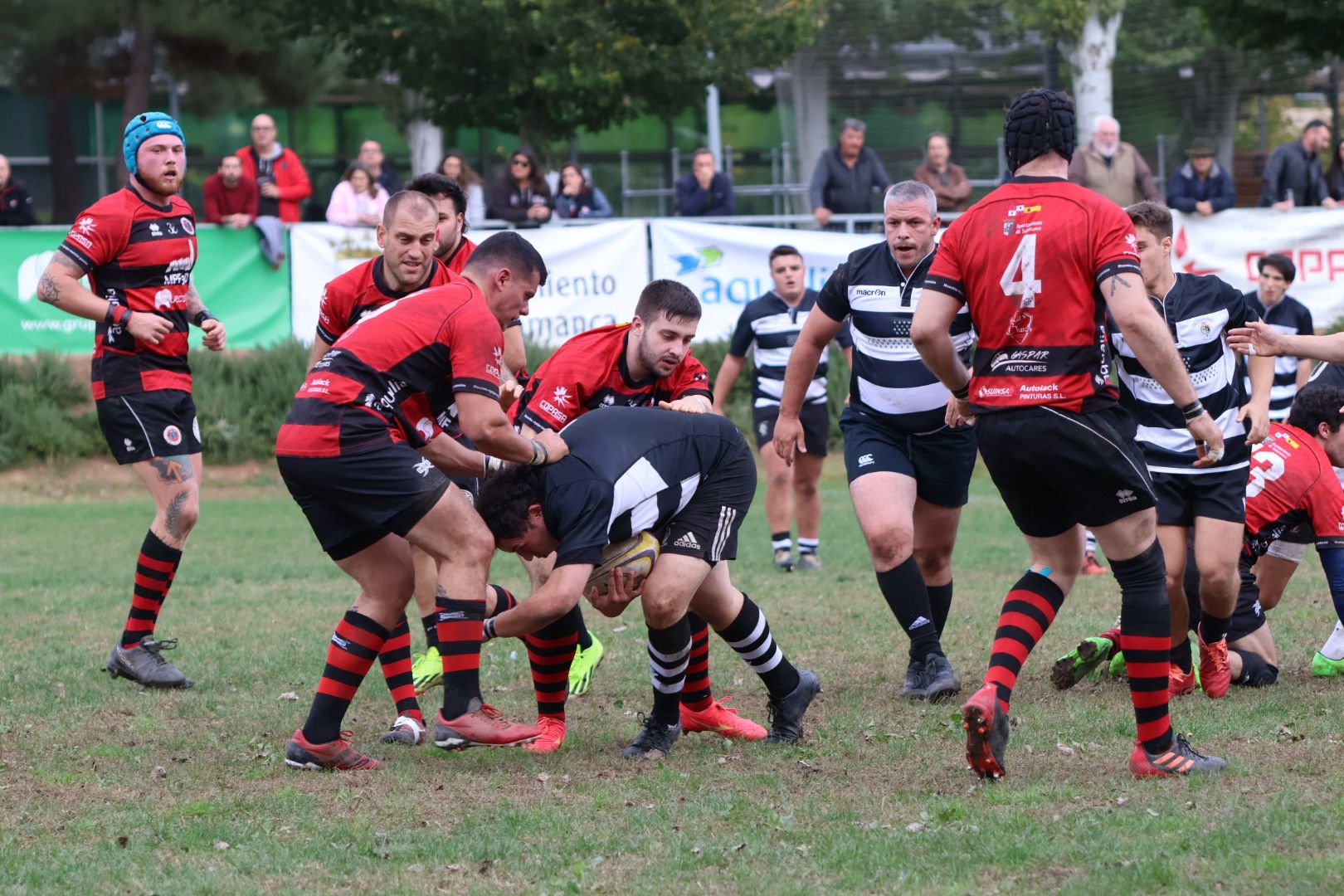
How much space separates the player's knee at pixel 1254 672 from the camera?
23.5 ft

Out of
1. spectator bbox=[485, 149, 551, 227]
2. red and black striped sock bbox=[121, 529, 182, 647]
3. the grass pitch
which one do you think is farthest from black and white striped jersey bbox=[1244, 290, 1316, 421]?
spectator bbox=[485, 149, 551, 227]

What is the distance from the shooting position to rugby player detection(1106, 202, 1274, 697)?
675 cm

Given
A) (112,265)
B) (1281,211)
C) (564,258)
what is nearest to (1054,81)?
(1281,211)

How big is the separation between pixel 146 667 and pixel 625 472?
3029 mm

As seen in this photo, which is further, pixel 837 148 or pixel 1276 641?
pixel 837 148

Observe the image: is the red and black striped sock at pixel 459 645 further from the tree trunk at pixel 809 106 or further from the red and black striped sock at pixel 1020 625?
the tree trunk at pixel 809 106

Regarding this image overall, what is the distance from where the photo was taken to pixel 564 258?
17078mm

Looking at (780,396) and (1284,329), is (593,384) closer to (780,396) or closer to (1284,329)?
(780,396)

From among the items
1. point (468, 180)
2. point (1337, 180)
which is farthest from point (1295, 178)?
point (468, 180)

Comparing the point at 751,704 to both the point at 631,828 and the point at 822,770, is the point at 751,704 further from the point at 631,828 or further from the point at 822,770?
the point at 631,828

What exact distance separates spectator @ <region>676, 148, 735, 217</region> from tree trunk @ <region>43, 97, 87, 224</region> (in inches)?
495

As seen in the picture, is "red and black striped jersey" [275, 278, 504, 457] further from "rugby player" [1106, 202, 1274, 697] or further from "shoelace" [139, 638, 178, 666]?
"rugby player" [1106, 202, 1274, 697]

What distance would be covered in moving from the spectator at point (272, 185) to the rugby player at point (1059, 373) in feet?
39.3

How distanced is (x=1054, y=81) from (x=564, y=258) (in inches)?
392
